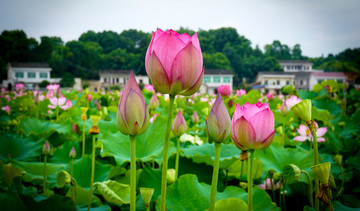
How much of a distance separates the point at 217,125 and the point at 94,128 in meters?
0.36

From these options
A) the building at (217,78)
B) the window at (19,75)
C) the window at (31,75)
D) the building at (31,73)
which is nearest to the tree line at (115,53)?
the building at (31,73)

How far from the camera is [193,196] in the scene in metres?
0.61

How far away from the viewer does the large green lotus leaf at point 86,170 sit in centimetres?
92

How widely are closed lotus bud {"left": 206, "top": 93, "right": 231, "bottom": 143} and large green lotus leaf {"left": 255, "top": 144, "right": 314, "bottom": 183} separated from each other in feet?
1.48

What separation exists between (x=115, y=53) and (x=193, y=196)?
4068cm

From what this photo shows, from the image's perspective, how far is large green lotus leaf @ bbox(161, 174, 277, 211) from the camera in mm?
→ 596

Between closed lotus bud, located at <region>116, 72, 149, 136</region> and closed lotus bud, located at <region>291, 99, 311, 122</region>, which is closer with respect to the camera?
closed lotus bud, located at <region>116, 72, 149, 136</region>

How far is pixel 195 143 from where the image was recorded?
1.20 m

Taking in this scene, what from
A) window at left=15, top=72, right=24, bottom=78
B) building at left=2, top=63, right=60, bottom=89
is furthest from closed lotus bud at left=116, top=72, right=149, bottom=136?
window at left=15, top=72, right=24, bottom=78

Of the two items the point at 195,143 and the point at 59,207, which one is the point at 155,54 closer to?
the point at 59,207

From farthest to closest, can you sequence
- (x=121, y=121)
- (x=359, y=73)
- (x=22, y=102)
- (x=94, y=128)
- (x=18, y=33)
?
(x=18, y=33) → (x=359, y=73) → (x=22, y=102) → (x=94, y=128) → (x=121, y=121)

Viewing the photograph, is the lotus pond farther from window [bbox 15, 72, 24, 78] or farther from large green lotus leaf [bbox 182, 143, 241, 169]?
window [bbox 15, 72, 24, 78]

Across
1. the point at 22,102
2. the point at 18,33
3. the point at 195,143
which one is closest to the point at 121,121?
the point at 195,143

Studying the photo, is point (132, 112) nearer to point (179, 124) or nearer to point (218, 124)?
point (218, 124)
